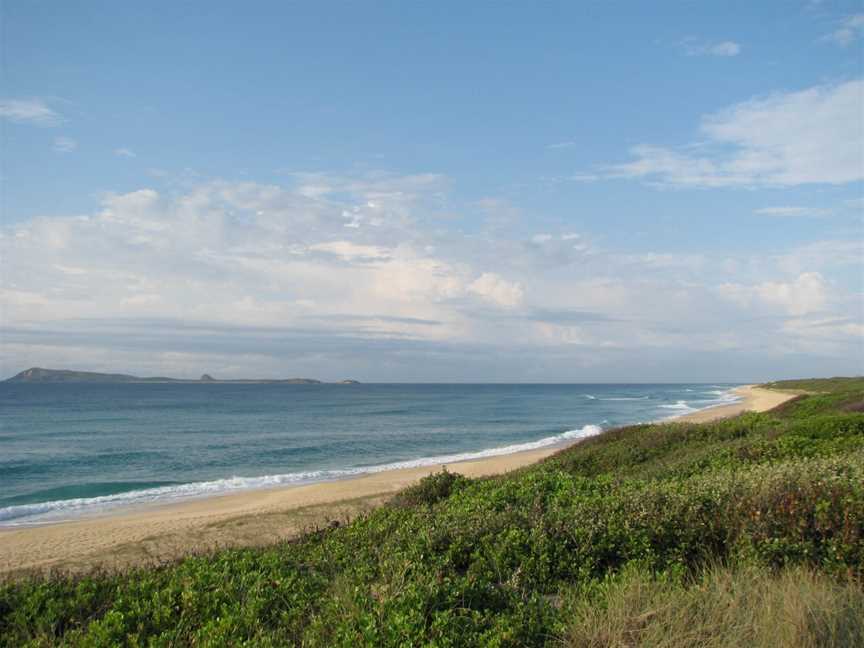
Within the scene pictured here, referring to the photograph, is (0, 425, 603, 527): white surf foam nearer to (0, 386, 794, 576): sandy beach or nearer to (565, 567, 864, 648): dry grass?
(0, 386, 794, 576): sandy beach

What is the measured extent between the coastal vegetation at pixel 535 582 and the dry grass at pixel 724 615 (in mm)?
13

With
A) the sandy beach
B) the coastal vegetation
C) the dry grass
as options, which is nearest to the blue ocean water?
the sandy beach

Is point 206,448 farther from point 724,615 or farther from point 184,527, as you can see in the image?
point 724,615

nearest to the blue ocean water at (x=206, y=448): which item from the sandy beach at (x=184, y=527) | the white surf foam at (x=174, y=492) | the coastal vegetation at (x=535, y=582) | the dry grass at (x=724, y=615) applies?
the white surf foam at (x=174, y=492)

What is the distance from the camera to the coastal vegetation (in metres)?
4.11

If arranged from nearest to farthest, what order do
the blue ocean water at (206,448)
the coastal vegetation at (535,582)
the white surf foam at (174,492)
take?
the coastal vegetation at (535,582), the white surf foam at (174,492), the blue ocean water at (206,448)

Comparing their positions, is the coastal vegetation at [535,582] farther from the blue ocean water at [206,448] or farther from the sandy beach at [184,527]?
the blue ocean water at [206,448]

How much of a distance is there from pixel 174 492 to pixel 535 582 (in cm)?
2287

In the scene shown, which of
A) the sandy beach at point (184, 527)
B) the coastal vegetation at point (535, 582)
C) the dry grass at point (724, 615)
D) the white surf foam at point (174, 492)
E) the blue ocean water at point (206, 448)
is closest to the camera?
the dry grass at point (724, 615)

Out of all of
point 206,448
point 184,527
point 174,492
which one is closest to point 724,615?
point 184,527

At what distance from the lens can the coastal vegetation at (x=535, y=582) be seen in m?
4.11

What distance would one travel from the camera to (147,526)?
18.3m

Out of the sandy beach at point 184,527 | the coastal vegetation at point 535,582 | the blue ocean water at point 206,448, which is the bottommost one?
the blue ocean water at point 206,448

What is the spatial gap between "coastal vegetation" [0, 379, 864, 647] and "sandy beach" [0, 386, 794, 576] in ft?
19.7
